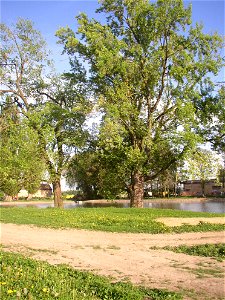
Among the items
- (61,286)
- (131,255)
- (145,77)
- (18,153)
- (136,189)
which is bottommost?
(131,255)

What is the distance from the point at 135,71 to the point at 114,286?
20.1 meters

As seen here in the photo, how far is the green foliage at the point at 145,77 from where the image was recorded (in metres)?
23.6

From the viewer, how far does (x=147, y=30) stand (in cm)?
2478

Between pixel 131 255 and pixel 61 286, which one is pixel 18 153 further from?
pixel 61 286

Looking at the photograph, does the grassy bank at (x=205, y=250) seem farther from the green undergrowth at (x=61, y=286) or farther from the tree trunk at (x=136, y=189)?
the tree trunk at (x=136, y=189)

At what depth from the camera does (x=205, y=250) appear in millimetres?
10578

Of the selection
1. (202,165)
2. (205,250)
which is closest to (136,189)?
(202,165)

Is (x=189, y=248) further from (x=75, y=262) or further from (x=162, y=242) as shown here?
(x=75, y=262)

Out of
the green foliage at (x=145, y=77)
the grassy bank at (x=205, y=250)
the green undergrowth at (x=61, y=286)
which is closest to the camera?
the green undergrowth at (x=61, y=286)

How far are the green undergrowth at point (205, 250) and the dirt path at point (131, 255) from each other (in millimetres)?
440

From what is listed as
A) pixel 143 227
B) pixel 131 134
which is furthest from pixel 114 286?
pixel 131 134

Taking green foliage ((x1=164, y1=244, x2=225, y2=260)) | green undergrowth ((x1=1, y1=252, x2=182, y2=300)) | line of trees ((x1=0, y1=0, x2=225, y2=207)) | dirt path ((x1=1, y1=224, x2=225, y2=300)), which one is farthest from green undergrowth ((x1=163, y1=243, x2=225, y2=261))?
line of trees ((x1=0, y1=0, x2=225, y2=207))

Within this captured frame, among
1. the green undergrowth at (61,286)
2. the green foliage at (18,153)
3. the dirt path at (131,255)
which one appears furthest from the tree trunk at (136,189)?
the green undergrowth at (61,286)

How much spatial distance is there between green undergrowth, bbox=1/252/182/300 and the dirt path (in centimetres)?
65
